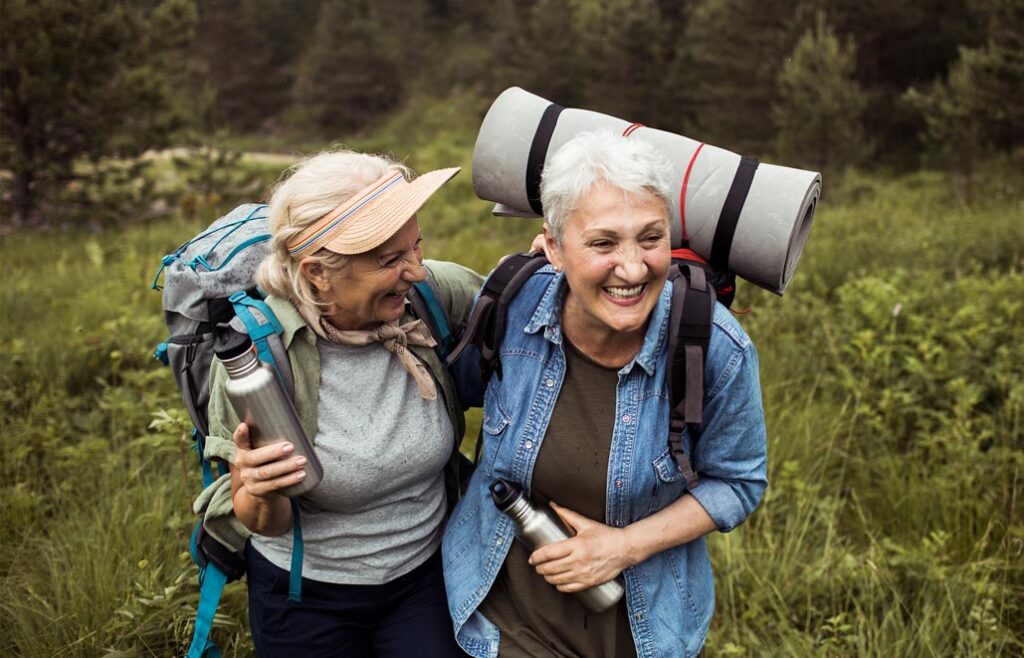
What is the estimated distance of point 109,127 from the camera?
13711 millimetres

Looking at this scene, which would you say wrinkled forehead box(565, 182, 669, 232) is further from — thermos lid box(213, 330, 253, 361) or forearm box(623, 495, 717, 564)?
thermos lid box(213, 330, 253, 361)

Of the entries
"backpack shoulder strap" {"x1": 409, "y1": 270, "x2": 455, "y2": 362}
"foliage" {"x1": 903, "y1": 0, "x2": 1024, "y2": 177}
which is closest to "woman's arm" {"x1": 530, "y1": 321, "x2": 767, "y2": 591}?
"backpack shoulder strap" {"x1": 409, "y1": 270, "x2": 455, "y2": 362}

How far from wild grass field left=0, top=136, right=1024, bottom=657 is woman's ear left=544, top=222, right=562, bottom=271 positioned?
1619 mm

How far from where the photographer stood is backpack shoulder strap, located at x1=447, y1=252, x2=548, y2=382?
1941 mm

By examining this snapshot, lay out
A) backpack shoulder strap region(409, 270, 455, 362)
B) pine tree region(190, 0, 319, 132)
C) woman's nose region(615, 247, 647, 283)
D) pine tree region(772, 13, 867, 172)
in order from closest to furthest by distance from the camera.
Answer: woman's nose region(615, 247, 647, 283), backpack shoulder strap region(409, 270, 455, 362), pine tree region(772, 13, 867, 172), pine tree region(190, 0, 319, 132)

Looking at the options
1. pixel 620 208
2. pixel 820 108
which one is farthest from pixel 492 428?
pixel 820 108

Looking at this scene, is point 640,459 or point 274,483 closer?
point 274,483

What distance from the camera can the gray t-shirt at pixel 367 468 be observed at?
1.87 m

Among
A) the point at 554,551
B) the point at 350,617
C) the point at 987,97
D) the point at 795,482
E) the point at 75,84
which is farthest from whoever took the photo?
the point at 987,97

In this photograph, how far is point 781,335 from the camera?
15.6ft

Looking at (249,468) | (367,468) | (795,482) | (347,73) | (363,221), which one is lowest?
(347,73)

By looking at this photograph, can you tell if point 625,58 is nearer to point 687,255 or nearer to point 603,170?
point 687,255

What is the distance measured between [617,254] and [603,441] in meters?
0.46

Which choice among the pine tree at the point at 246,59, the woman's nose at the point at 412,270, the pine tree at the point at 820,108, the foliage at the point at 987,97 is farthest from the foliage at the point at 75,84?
the pine tree at the point at 246,59
